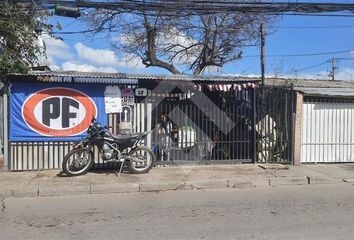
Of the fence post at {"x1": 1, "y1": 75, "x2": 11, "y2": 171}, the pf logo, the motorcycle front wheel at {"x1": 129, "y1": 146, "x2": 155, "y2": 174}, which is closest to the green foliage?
the fence post at {"x1": 1, "y1": 75, "x2": 11, "y2": 171}

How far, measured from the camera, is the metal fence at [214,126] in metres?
12.1

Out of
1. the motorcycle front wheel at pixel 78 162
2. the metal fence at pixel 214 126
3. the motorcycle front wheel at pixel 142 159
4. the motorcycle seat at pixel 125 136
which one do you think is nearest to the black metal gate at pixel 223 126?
the metal fence at pixel 214 126

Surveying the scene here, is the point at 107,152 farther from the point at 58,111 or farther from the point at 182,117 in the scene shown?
Result: the point at 182,117

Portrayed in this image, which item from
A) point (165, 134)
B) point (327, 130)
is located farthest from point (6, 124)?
point (327, 130)

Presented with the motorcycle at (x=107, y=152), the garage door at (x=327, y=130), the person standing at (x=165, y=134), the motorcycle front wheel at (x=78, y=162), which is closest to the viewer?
the motorcycle front wheel at (x=78, y=162)

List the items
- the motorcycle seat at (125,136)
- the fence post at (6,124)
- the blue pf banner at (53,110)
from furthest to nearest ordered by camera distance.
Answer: the blue pf banner at (53,110) → the fence post at (6,124) → the motorcycle seat at (125,136)

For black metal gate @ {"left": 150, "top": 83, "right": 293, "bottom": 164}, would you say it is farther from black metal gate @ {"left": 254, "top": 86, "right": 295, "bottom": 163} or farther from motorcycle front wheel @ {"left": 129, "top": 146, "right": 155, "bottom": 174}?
motorcycle front wheel @ {"left": 129, "top": 146, "right": 155, "bottom": 174}

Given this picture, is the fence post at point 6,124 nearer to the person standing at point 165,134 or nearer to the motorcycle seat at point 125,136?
the motorcycle seat at point 125,136

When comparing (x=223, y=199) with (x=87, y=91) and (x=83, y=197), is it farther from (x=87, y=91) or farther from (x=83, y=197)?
(x=87, y=91)

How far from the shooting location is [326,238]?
5.97m

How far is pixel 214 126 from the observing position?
1268 cm

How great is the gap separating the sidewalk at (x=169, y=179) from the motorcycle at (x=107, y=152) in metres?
0.24

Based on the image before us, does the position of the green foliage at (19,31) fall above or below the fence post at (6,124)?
above

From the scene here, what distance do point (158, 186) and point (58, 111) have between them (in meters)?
3.45
